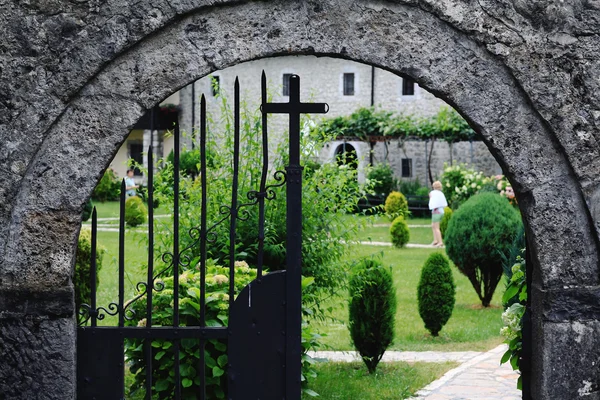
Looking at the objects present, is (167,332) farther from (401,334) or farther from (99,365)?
(401,334)

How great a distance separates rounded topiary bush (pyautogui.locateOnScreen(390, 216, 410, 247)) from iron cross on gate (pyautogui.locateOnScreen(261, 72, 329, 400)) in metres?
13.0

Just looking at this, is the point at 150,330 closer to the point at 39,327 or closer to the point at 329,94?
the point at 39,327

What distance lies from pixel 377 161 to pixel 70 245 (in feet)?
78.3

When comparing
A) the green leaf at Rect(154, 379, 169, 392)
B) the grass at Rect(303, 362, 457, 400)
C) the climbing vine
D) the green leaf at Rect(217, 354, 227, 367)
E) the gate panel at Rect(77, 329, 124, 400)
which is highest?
the climbing vine

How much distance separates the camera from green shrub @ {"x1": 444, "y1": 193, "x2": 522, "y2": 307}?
1094 centimetres

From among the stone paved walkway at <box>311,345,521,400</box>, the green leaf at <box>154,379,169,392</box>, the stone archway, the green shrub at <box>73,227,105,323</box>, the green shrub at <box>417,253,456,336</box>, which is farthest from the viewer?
the green shrub at <box>417,253,456,336</box>

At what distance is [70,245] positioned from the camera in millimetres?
3777

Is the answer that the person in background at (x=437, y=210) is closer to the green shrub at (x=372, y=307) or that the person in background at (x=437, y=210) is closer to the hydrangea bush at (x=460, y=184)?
the hydrangea bush at (x=460, y=184)

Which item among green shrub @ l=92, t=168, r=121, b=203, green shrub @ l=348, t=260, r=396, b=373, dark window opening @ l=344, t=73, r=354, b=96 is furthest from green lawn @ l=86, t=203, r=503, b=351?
dark window opening @ l=344, t=73, r=354, b=96

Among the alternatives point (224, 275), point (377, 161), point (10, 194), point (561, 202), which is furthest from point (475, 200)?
point (377, 161)

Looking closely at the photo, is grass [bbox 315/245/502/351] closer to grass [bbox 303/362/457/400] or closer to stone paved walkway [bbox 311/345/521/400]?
stone paved walkway [bbox 311/345/521/400]

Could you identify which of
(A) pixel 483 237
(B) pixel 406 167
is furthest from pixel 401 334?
(B) pixel 406 167

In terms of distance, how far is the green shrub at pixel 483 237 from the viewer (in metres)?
10.9

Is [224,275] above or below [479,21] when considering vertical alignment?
below
